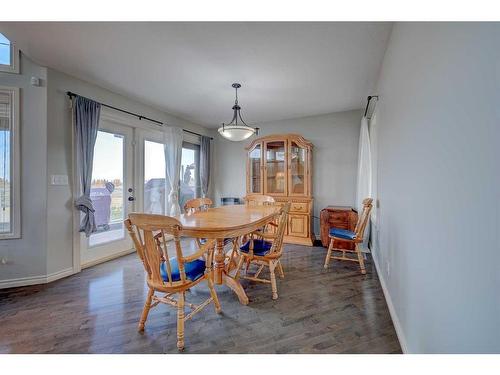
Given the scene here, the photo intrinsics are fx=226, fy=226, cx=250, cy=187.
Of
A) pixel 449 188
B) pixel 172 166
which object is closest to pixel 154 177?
pixel 172 166

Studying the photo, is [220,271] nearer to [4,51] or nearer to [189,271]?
[189,271]

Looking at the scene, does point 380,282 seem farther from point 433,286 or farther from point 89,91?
point 89,91

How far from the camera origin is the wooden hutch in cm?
412

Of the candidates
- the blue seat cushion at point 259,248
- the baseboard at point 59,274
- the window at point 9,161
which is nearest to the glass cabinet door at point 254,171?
the blue seat cushion at point 259,248

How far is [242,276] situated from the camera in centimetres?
267

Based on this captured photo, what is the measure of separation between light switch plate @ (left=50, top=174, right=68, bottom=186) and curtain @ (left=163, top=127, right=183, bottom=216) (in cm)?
161

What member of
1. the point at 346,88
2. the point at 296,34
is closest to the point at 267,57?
the point at 296,34

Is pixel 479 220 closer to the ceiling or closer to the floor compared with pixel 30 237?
closer to the ceiling

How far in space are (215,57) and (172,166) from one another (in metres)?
2.34

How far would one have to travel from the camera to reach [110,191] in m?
3.38

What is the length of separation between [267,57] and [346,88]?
1416 millimetres

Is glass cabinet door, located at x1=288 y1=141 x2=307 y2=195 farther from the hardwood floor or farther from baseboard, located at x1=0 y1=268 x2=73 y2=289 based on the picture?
baseboard, located at x1=0 y1=268 x2=73 y2=289

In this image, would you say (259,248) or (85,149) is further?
(85,149)
